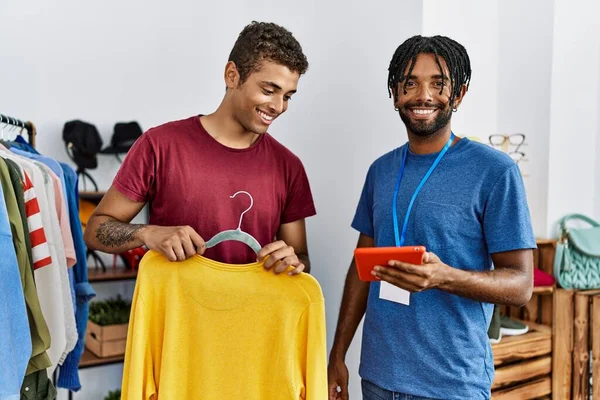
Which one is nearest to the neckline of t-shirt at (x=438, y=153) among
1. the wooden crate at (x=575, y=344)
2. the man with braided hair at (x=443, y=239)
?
the man with braided hair at (x=443, y=239)

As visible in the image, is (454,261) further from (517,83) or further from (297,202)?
(517,83)

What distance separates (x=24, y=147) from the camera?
8.05 ft

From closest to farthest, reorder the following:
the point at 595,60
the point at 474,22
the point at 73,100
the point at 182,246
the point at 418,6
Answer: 1. the point at 182,246
2. the point at 418,6
3. the point at 474,22
4. the point at 595,60
5. the point at 73,100

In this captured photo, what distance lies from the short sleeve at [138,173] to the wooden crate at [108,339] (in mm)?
1785

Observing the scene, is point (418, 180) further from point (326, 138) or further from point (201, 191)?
point (326, 138)

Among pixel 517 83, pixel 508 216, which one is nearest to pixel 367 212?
pixel 508 216

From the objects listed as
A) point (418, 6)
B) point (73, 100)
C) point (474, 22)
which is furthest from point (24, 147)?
point (474, 22)

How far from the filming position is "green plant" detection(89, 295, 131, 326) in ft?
10.4

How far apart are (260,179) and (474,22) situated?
60.4 inches

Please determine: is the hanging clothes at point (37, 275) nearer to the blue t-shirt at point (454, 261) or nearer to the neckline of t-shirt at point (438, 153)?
the blue t-shirt at point (454, 261)

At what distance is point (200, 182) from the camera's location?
1.61 metres

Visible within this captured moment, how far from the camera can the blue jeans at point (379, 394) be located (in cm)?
155

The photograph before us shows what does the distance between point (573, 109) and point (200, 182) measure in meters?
2.08

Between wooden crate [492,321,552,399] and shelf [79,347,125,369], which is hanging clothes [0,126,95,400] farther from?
wooden crate [492,321,552,399]
